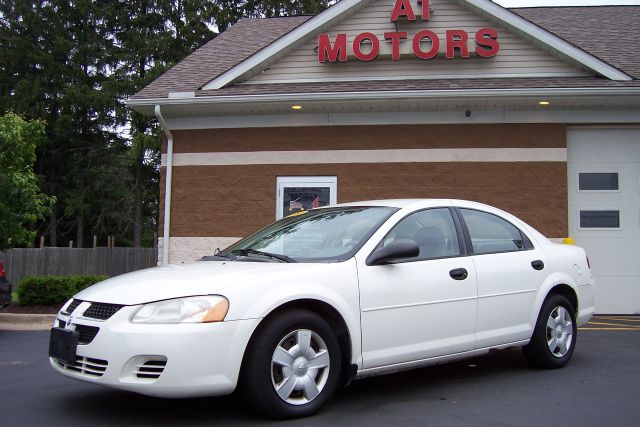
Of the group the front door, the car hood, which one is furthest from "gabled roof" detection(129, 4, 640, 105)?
the car hood

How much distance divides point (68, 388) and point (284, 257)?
2181 millimetres

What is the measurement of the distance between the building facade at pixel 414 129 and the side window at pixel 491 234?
4.78 metres

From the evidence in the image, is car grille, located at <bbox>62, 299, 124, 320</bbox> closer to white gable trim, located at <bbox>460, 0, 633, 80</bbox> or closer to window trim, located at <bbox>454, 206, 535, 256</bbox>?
window trim, located at <bbox>454, 206, 535, 256</bbox>

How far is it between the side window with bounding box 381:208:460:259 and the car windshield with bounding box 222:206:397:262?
17 cm

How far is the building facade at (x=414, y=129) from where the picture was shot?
1055 cm

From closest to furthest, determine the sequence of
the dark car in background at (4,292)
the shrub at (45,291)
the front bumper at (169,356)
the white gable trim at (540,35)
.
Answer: the front bumper at (169,356) < the dark car in background at (4,292) < the shrub at (45,291) < the white gable trim at (540,35)

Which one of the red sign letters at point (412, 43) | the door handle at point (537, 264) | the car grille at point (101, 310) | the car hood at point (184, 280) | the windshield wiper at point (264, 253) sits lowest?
the car grille at point (101, 310)

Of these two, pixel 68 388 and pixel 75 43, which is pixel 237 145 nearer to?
pixel 68 388

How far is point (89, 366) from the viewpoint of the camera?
13.1 feet

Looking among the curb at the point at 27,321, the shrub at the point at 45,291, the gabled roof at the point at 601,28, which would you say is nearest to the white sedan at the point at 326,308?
the curb at the point at 27,321

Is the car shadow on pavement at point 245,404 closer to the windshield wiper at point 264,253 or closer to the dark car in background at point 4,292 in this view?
the windshield wiper at point 264,253

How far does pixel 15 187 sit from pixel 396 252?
795 cm

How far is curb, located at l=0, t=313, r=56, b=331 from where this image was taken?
928 centimetres

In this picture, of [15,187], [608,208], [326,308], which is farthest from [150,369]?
[608,208]
